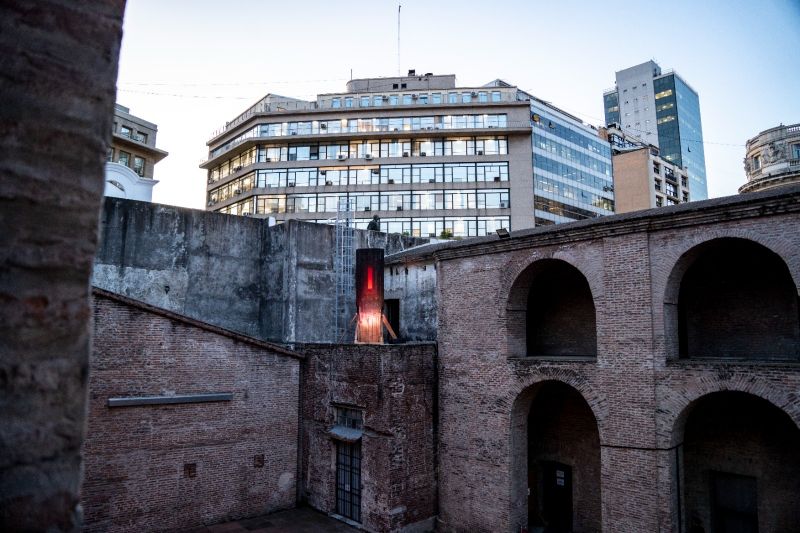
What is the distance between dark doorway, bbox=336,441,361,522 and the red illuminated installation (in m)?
3.67

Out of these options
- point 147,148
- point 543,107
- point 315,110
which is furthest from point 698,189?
point 147,148

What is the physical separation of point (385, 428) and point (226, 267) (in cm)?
974

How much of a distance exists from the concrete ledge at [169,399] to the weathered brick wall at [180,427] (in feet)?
0.45

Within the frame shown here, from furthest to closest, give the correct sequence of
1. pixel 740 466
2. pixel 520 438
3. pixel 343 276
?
pixel 343 276 < pixel 520 438 < pixel 740 466

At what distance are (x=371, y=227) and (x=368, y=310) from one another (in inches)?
266

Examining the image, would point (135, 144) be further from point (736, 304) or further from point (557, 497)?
point (736, 304)

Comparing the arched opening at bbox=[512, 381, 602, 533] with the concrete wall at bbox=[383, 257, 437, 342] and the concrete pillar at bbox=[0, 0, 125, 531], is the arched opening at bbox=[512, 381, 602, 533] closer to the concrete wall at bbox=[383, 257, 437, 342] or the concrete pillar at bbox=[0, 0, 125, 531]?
the concrete wall at bbox=[383, 257, 437, 342]

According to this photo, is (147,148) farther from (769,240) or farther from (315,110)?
(769,240)

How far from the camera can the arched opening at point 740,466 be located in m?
12.4

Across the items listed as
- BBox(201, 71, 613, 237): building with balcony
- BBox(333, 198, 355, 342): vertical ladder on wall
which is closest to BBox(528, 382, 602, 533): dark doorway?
BBox(333, 198, 355, 342): vertical ladder on wall

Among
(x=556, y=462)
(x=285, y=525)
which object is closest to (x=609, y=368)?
(x=556, y=462)

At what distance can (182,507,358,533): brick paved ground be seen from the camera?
15.1 m

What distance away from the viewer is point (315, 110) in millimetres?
51406

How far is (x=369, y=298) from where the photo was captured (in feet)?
63.3
